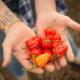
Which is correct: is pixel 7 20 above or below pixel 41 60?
above

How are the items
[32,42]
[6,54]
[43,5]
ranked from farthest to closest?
[43,5]
[32,42]
[6,54]

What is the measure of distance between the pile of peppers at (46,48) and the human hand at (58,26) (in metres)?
0.05

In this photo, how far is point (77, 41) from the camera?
1989 millimetres

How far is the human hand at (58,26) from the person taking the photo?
0.95 m

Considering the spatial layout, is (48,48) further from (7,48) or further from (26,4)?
(26,4)

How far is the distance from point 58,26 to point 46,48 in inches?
10.4

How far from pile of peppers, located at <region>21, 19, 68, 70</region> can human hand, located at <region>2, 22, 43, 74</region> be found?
0.05 metres

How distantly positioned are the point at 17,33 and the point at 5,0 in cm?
47

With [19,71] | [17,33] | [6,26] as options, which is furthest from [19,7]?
[19,71]

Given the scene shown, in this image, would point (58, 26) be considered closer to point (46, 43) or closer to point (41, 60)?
point (46, 43)

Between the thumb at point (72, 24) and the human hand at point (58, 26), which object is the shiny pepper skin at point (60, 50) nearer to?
the human hand at point (58, 26)

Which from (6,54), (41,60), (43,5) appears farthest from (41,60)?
(43,5)

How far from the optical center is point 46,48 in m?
1.05

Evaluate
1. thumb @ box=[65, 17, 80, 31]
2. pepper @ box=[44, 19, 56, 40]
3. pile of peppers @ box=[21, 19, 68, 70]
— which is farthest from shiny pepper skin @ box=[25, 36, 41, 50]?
thumb @ box=[65, 17, 80, 31]
